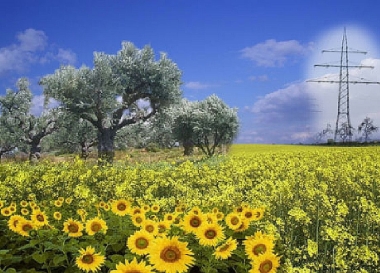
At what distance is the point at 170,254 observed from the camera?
2324 millimetres

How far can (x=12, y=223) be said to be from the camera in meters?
3.83

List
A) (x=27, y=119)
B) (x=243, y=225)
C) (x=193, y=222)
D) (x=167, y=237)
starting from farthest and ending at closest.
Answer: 1. (x=27, y=119)
2. (x=243, y=225)
3. (x=193, y=222)
4. (x=167, y=237)

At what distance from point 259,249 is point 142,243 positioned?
76 cm

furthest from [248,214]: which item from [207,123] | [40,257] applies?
[207,123]

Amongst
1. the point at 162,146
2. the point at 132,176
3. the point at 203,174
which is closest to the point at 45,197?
the point at 132,176

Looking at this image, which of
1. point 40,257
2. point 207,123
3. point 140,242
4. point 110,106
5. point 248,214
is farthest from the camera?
point 207,123

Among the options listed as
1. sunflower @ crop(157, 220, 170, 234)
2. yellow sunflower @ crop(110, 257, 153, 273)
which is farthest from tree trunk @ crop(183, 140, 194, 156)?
yellow sunflower @ crop(110, 257, 153, 273)

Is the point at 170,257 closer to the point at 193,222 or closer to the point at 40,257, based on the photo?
the point at 193,222

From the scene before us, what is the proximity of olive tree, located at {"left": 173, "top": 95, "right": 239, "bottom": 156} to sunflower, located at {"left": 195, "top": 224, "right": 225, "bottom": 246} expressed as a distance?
3403 centimetres

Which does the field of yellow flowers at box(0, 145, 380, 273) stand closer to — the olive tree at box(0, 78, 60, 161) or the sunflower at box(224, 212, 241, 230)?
the sunflower at box(224, 212, 241, 230)

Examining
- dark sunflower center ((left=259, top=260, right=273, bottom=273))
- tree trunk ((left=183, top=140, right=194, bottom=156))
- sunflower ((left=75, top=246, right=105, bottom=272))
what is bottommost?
sunflower ((left=75, top=246, right=105, bottom=272))

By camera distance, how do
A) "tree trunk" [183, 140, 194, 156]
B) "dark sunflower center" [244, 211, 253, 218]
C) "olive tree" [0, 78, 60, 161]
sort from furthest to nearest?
"tree trunk" [183, 140, 194, 156] < "olive tree" [0, 78, 60, 161] < "dark sunflower center" [244, 211, 253, 218]

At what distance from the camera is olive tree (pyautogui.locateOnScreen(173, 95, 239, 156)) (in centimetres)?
3797

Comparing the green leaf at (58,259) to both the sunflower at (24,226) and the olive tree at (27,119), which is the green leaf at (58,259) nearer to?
the sunflower at (24,226)
